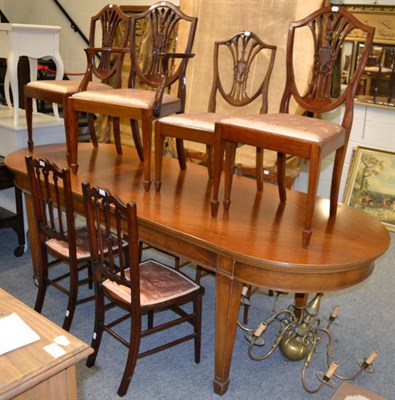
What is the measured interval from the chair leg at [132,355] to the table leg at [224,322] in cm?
34

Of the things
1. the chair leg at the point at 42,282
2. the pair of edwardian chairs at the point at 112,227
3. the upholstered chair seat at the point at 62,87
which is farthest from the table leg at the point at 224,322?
the upholstered chair seat at the point at 62,87

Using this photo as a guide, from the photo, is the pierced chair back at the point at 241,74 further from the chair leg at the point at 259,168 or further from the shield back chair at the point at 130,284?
the shield back chair at the point at 130,284

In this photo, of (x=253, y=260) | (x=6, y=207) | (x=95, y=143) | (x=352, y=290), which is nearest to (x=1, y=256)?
(x=6, y=207)

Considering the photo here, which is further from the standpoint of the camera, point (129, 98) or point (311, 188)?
point (129, 98)

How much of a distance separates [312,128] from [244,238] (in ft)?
1.87

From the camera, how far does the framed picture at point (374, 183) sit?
4.21m

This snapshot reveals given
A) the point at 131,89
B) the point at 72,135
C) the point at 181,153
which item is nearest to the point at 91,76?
the point at 131,89

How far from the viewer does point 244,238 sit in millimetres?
2143

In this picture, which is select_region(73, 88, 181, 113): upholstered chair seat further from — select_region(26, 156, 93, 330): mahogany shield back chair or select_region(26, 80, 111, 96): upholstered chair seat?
select_region(26, 156, 93, 330): mahogany shield back chair

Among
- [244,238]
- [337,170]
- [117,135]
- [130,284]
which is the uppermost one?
[337,170]

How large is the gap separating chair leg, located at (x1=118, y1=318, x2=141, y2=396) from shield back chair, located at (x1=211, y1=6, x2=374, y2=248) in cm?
66

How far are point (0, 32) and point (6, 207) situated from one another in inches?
52.3

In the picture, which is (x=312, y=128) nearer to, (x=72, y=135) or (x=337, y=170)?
(x=337, y=170)

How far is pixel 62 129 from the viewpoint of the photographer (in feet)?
12.9
